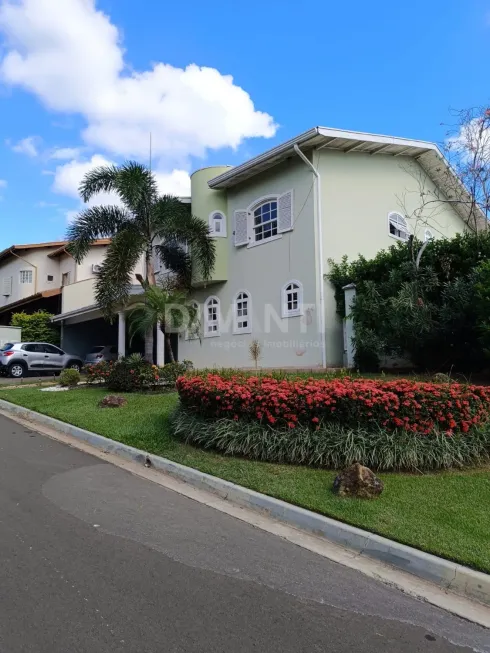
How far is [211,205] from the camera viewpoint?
1914 centimetres

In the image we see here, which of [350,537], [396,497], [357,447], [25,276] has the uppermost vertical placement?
[25,276]

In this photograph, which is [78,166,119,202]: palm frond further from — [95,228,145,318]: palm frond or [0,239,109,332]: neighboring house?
[0,239,109,332]: neighboring house

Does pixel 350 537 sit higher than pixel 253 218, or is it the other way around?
pixel 253 218

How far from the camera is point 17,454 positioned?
7.74 m

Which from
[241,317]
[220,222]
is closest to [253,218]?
[220,222]

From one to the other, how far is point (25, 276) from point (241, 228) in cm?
2330

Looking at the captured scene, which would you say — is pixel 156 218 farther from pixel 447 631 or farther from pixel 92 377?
pixel 447 631

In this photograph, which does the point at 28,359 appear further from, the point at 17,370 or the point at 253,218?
the point at 253,218

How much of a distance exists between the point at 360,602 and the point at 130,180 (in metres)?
13.5

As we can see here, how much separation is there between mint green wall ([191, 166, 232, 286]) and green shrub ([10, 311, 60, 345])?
1304cm

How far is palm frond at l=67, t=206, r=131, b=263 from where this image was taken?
15594 millimetres

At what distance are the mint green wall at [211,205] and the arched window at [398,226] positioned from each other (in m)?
5.85

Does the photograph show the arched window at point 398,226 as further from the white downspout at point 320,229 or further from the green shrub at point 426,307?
the green shrub at point 426,307

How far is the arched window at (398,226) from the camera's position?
17531mm
